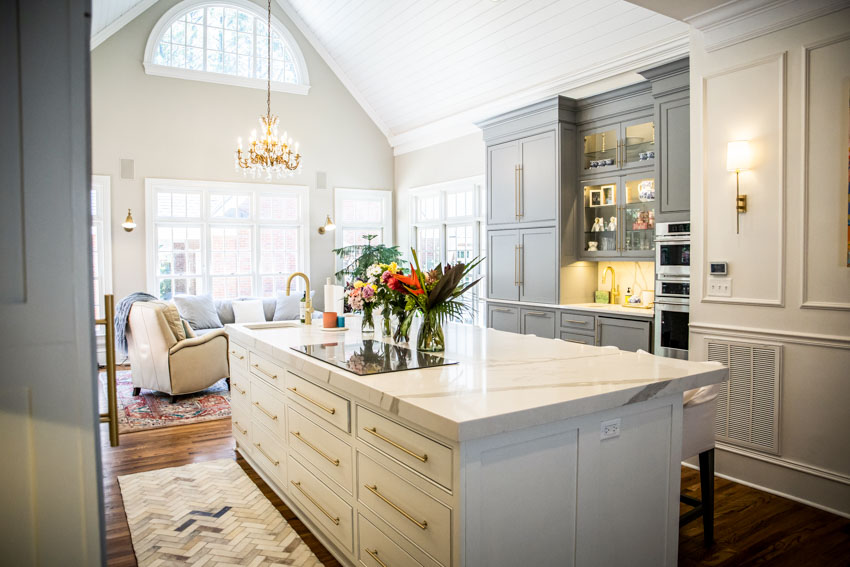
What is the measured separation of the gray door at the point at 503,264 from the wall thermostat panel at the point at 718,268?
89.5 inches

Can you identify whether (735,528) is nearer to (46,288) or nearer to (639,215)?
(639,215)

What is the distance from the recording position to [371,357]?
2.60 m

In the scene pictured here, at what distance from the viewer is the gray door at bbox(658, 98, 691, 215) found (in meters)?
4.25

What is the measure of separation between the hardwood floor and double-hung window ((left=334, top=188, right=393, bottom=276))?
506 centimetres

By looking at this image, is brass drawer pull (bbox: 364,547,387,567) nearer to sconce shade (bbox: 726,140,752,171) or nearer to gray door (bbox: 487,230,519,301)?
sconce shade (bbox: 726,140,752,171)

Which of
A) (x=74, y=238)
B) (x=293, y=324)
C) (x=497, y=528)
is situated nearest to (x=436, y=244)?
(x=293, y=324)

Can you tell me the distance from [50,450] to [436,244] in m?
7.05

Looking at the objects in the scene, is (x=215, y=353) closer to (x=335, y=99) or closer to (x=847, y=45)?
(x=335, y=99)

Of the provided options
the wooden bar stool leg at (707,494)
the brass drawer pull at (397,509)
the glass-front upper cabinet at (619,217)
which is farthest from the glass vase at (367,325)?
the glass-front upper cabinet at (619,217)

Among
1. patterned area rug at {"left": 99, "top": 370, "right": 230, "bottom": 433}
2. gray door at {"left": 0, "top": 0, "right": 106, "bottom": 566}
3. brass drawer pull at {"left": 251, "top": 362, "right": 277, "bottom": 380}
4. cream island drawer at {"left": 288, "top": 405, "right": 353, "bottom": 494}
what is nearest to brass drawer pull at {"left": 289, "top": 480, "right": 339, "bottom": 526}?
cream island drawer at {"left": 288, "top": 405, "right": 353, "bottom": 494}

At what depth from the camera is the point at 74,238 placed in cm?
114

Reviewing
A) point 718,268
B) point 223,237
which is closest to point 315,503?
point 718,268

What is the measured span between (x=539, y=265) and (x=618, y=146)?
129 cm

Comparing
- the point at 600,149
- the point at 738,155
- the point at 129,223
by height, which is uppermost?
the point at 600,149
